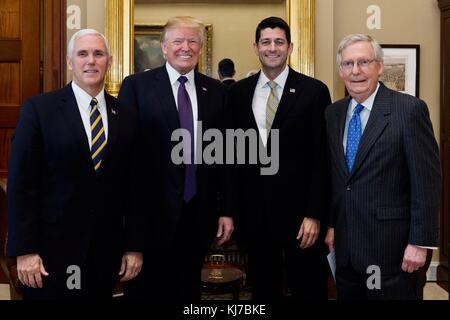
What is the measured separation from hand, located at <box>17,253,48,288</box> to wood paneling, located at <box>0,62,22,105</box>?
2.72 meters

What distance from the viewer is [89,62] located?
2266 mm

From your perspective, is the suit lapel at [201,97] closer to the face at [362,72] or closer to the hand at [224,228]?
the hand at [224,228]

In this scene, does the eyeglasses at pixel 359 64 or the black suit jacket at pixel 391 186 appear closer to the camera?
the black suit jacket at pixel 391 186

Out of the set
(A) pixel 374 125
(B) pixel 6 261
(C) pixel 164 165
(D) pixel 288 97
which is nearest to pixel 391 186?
(A) pixel 374 125

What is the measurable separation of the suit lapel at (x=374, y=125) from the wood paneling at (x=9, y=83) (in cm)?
326

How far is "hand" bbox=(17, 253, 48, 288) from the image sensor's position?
2.18m

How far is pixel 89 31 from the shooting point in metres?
2.31

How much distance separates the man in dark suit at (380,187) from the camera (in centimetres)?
224

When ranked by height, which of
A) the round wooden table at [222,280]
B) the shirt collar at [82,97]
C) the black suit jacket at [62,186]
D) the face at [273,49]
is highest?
the face at [273,49]

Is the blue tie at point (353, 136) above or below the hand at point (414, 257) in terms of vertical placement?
above

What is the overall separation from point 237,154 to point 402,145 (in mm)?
778

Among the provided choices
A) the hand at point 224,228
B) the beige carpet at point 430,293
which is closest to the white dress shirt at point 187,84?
the hand at point 224,228

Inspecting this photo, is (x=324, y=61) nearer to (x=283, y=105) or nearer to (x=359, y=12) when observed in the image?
(x=359, y=12)
